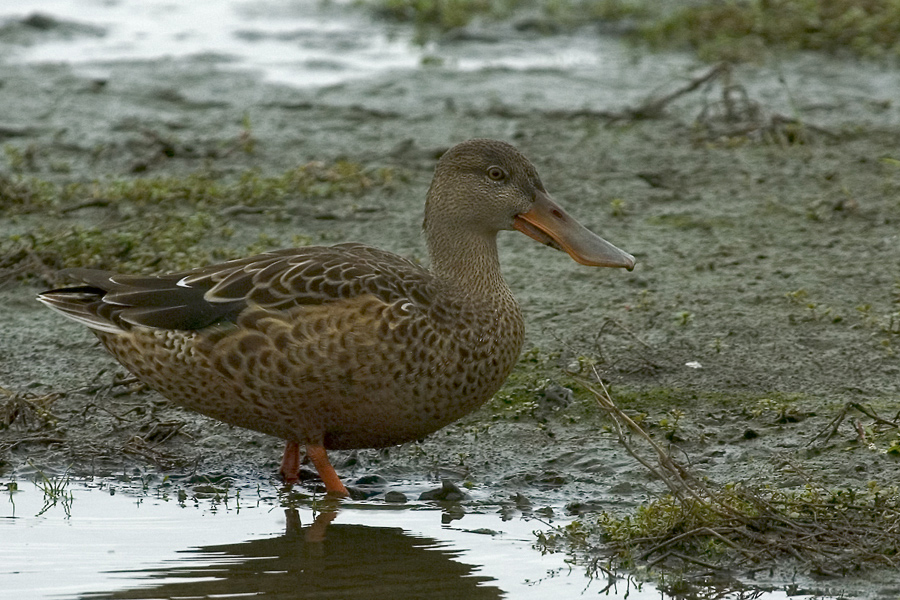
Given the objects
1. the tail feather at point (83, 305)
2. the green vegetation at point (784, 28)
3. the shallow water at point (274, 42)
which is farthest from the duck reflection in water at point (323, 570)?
the green vegetation at point (784, 28)

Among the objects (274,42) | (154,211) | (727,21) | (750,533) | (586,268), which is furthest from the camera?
(274,42)

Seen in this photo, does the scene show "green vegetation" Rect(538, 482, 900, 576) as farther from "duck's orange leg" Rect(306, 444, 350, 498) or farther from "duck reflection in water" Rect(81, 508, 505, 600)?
"duck's orange leg" Rect(306, 444, 350, 498)

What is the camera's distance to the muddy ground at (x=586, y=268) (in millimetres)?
6566

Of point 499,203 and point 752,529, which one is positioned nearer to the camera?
point 752,529

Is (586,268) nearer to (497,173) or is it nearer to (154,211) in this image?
(497,173)

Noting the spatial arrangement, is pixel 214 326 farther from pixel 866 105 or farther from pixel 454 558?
pixel 866 105

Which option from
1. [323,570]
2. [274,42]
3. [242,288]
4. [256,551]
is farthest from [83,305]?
[274,42]

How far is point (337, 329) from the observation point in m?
5.90

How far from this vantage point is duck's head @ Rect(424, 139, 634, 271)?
6.61 meters

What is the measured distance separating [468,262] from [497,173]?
437mm

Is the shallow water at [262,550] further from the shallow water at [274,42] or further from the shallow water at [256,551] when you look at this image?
the shallow water at [274,42]

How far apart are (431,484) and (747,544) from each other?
60.6 inches

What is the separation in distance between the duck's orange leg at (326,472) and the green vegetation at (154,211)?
265 cm

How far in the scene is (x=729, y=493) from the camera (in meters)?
5.51
